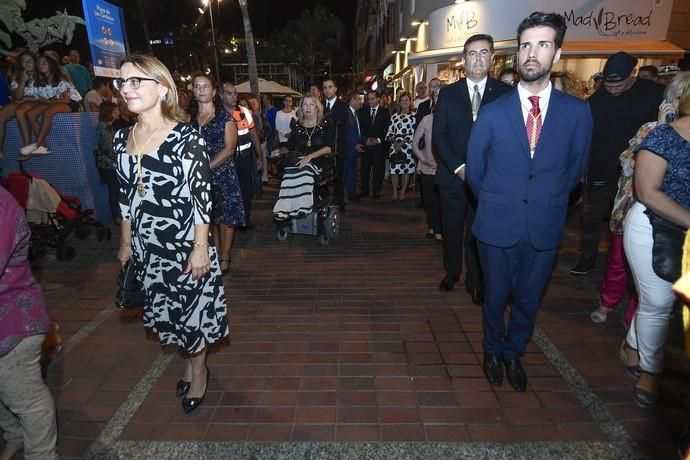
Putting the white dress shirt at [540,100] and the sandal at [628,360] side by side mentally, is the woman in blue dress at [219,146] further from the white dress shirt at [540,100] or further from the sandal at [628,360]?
the sandal at [628,360]

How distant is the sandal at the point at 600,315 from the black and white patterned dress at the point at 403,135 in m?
5.16

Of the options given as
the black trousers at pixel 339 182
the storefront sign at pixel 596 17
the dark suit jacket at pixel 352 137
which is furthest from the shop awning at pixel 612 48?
the black trousers at pixel 339 182

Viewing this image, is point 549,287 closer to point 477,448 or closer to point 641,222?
point 641,222

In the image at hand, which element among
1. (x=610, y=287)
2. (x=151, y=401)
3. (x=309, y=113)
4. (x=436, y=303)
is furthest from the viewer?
(x=309, y=113)

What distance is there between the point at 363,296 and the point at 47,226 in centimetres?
438

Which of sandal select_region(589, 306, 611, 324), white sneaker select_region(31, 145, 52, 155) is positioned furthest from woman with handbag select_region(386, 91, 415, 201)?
white sneaker select_region(31, 145, 52, 155)

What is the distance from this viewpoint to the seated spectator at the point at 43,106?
6.70 metres

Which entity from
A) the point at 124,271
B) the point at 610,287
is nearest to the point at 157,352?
the point at 124,271

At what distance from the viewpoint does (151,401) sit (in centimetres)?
296

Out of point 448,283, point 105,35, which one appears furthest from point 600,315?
point 105,35

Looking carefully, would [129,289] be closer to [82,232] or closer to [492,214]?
[492,214]

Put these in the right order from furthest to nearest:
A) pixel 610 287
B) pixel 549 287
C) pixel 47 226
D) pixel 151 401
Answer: pixel 47 226
pixel 549 287
pixel 610 287
pixel 151 401

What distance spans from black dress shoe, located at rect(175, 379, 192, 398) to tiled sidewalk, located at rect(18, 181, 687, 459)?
0.27 ft

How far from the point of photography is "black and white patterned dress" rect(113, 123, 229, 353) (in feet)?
7.98
